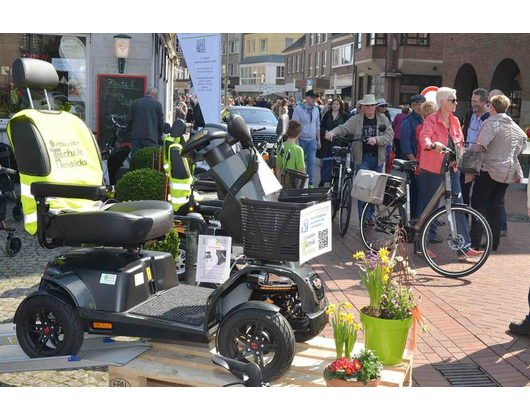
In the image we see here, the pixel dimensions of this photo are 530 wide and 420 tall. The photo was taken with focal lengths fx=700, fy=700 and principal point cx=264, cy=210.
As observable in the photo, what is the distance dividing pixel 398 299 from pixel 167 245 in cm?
300

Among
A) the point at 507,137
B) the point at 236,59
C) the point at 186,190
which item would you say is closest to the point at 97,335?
the point at 186,190

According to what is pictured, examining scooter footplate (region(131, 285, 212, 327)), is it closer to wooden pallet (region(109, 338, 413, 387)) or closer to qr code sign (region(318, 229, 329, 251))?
wooden pallet (region(109, 338, 413, 387))

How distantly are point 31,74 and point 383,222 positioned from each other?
15.9 ft

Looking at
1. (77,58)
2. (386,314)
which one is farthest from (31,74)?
(77,58)

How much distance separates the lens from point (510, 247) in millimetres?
9094

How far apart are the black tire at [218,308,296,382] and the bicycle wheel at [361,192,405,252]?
14.6ft

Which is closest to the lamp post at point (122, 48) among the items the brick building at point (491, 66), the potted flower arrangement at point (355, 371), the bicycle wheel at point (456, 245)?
the bicycle wheel at point (456, 245)

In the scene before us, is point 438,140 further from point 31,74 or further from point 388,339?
point 31,74

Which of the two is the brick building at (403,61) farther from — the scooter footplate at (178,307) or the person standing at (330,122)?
the scooter footplate at (178,307)

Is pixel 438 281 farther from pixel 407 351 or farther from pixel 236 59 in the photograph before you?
pixel 236 59

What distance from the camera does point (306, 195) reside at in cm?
416

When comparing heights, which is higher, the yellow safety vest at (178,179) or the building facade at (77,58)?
the building facade at (77,58)

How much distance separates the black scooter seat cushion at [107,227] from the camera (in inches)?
160

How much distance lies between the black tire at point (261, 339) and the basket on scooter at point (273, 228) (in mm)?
327
